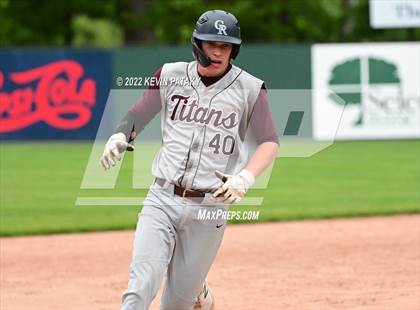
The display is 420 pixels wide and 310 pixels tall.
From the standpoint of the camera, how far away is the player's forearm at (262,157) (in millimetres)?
5848

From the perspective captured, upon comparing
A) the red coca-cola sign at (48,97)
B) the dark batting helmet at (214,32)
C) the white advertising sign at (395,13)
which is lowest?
the red coca-cola sign at (48,97)

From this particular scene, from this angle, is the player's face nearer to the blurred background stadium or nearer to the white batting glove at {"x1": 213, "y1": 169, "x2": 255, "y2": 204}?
the white batting glove at {"x1": 213, "y1": 169, "x2": 255, "y2": 204}

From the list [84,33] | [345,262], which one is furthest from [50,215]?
[84,33]

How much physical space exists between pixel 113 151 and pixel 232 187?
0.75 metres

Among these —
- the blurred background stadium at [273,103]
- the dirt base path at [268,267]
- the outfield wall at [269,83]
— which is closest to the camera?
the dirt base path at [268,267]

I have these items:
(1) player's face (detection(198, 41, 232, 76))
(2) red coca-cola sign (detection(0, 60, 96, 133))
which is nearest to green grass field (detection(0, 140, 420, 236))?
(2) red coca-cola sign (detection(0, 60, 96, 133))

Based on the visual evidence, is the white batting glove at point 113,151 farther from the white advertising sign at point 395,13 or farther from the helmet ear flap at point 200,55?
the white advertising sign at point 395,13

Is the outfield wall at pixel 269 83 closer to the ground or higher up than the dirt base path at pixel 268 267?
closer to the ground

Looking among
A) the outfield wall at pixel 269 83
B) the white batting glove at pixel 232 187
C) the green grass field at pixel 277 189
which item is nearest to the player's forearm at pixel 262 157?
the white batting glove at pixel 232 187

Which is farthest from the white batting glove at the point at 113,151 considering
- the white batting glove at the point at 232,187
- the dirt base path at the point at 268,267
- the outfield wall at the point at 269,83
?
the outfield wall at the point at 269,83

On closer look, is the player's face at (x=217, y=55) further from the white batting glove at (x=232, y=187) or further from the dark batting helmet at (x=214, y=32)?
the white batting glove at (x=232, y=187)

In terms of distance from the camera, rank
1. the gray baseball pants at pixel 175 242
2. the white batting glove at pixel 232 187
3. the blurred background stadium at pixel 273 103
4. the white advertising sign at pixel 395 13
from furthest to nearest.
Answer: the white advertising sign at pixel 395 13
the blurred background stadium at pixel 273 103
the gray baseball pants at pixel 175 242
the white batting glove at pixel 232 187

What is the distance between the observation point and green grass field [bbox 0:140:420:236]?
13922mm

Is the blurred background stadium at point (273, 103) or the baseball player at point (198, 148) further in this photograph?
the blurred background stadium at point (273, 103)
